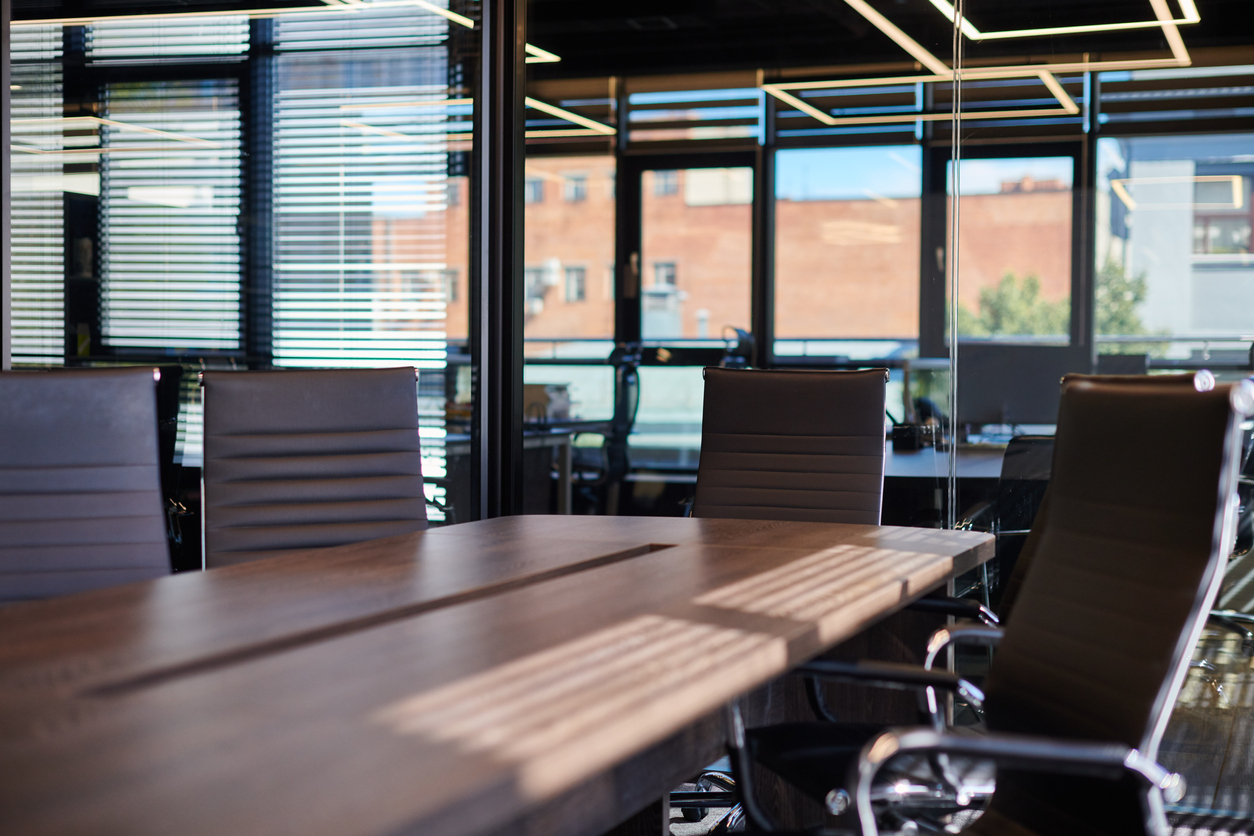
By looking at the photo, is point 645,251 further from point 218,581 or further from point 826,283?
point 218,581

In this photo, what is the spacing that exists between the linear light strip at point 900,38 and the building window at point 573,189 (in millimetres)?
2799

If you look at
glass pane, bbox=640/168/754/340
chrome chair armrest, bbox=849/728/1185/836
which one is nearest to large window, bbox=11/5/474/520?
glass pane, bbox=640/168/754/340

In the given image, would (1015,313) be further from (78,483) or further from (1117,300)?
(78,483)

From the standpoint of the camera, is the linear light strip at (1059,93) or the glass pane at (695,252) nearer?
the linear light strip at (1059,93)

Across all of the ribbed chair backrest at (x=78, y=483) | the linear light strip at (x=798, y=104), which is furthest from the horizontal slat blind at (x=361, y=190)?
the linear light strip at (x=798, y=104)

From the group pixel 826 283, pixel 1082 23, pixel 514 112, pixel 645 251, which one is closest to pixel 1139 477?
pixel 1082 23

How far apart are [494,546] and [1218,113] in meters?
2.65

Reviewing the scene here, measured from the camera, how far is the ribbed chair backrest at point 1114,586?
4.97 feet

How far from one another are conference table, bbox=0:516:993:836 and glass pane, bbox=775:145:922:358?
13.2 ft

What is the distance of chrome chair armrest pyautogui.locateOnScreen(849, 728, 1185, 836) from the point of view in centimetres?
142

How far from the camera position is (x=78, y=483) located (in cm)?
263

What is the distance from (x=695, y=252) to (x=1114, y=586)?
558cm

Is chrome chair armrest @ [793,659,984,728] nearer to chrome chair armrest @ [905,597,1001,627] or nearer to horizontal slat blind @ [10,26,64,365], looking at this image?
chrome chair armrest @ [905,597,1001,627]

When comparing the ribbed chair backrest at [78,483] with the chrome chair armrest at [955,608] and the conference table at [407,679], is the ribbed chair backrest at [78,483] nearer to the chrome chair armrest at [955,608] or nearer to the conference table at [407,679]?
the conference table at [407,679]
